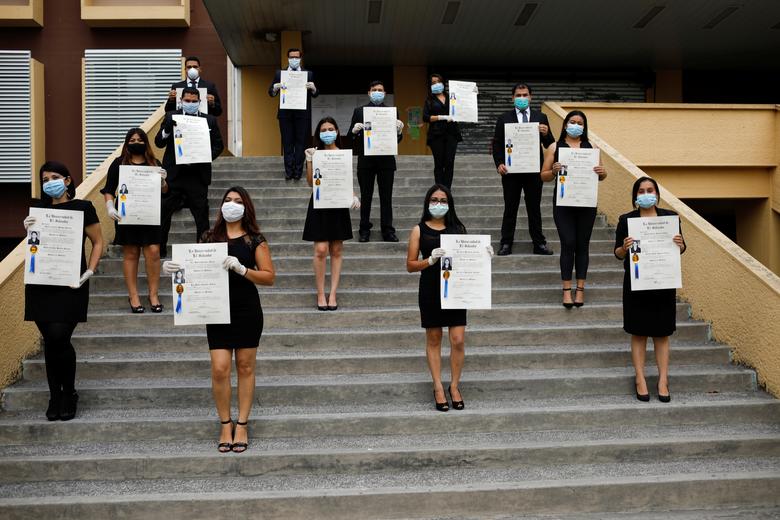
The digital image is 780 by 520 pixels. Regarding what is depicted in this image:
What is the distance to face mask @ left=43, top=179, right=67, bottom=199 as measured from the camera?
5.88 metres

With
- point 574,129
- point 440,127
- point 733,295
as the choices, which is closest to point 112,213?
point 440,127

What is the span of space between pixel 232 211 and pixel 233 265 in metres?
0.42

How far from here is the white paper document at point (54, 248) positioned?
5695 millimetres

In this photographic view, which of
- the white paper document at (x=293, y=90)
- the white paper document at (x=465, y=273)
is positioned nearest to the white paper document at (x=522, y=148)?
the white paper document at (x=465, y=273)

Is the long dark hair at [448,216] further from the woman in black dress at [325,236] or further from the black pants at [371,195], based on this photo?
the black pants at [371,195]

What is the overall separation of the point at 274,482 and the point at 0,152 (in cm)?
1385

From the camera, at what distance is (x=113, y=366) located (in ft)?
21.1

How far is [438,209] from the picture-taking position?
19.2 feet

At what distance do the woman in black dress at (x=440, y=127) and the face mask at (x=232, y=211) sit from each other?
4.57 meters

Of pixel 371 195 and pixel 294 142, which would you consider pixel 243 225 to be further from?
pixel 294 142

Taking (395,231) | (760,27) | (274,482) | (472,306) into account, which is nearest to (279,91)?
(395,231)

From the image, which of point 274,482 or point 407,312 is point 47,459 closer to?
point 274,482

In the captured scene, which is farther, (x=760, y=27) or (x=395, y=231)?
(x=760, y=27)

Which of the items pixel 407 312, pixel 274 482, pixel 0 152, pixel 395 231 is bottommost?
pixel 274 482
